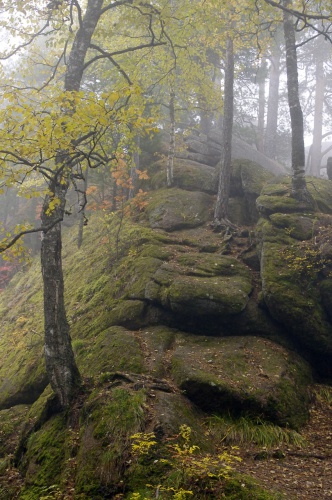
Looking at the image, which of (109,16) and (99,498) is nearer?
(99,498)

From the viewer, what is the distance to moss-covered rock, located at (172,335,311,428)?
6.45 m

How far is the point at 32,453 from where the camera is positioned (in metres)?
6.14

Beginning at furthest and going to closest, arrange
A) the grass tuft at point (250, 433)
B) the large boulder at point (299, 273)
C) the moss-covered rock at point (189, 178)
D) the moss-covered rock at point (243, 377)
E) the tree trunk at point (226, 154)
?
the moss-covered rock at point (189, 178), the tree trunk at point (226, 154), the large boulder at point (299, 273), the moss-covered rock at point (243, 377), the grass tuft at point (250, 433)

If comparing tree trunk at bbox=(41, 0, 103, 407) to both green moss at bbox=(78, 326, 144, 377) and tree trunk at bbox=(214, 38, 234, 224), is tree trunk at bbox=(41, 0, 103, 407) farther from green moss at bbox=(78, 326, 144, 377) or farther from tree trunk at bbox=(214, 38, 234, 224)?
tree trunk at bbox=(214, 38, 234, 224)

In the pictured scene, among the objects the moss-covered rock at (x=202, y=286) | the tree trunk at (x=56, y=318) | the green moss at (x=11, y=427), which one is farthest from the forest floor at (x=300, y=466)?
the green moss at (x=11, y=427)

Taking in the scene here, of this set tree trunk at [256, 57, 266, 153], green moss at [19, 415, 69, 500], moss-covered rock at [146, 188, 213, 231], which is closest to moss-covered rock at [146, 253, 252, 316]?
moss-covered rock at [146, 188, 213, 231]

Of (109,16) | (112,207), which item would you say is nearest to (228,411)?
(112,207)

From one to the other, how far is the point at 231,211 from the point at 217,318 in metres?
5.46

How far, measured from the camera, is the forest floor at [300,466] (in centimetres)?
458

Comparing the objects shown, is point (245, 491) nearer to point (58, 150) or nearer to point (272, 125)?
point (58, 150)

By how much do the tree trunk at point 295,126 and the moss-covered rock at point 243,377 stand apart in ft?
16.4

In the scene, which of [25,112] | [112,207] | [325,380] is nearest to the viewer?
[25,112]

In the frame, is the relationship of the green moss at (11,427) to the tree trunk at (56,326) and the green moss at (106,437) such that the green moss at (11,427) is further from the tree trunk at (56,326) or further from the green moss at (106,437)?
the green moss at (106,437)

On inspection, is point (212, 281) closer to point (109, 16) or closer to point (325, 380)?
point (325, 380)
